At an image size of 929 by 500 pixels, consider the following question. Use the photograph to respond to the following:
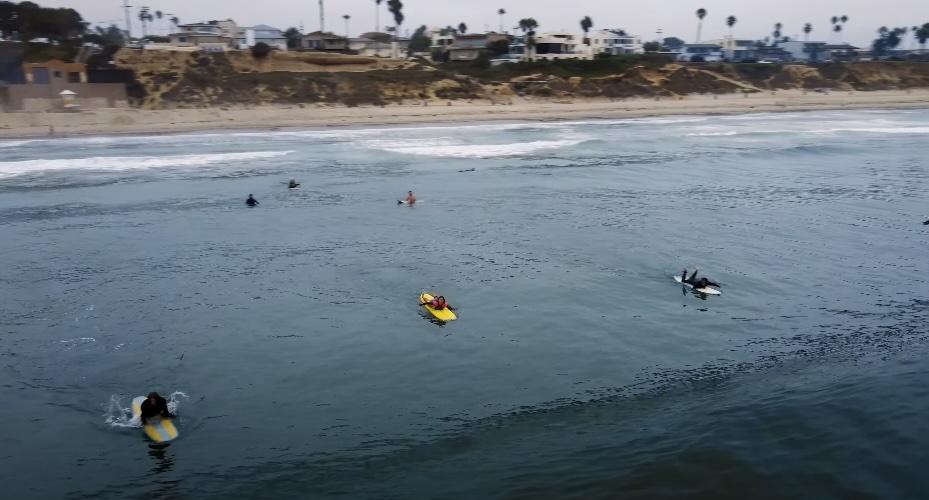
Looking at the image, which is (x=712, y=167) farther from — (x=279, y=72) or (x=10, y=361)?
(x=279, y=72)

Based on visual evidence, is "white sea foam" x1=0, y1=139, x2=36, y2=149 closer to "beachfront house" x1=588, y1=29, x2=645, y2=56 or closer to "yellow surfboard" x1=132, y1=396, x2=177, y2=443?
"yellow surfboard" x1=132, y1=396, x2=177, y2=443

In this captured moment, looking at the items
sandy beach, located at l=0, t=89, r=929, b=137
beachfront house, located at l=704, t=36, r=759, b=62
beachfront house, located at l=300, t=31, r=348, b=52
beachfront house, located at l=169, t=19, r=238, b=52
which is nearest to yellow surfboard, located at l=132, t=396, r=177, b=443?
sandy beach, located at l=0, t=89, r=929, b=137

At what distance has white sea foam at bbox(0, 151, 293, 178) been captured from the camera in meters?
54.4

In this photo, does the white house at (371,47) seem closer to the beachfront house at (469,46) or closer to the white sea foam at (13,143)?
the beachfront house at (469,46)

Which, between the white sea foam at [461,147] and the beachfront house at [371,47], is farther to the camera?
the beachfront house at [371,47]

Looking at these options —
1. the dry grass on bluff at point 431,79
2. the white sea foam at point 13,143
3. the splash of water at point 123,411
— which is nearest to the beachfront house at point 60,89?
the dry grass on bluff at point 431,79

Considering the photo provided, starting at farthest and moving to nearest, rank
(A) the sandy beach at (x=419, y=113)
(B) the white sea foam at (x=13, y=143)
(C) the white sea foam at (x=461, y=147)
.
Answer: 1. (A) the sandy beach at (x=419, y=113)
2. (B) the white sea foam at (x=13, y=143)
3. (C) the white sea foam at (x=461, y=147)

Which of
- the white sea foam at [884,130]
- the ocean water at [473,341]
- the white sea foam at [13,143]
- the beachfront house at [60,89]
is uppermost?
the beachfront house at [60,89]

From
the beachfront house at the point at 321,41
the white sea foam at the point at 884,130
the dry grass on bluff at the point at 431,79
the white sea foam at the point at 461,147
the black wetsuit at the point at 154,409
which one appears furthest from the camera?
the beachfront house at the point at 321,41

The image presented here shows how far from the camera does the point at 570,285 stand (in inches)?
1032

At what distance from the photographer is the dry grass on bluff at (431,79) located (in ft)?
286

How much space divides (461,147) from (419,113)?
2358cm

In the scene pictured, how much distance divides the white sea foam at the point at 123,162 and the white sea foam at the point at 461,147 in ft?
35.6

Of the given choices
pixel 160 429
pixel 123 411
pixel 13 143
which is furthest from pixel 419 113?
pixel 160 429
